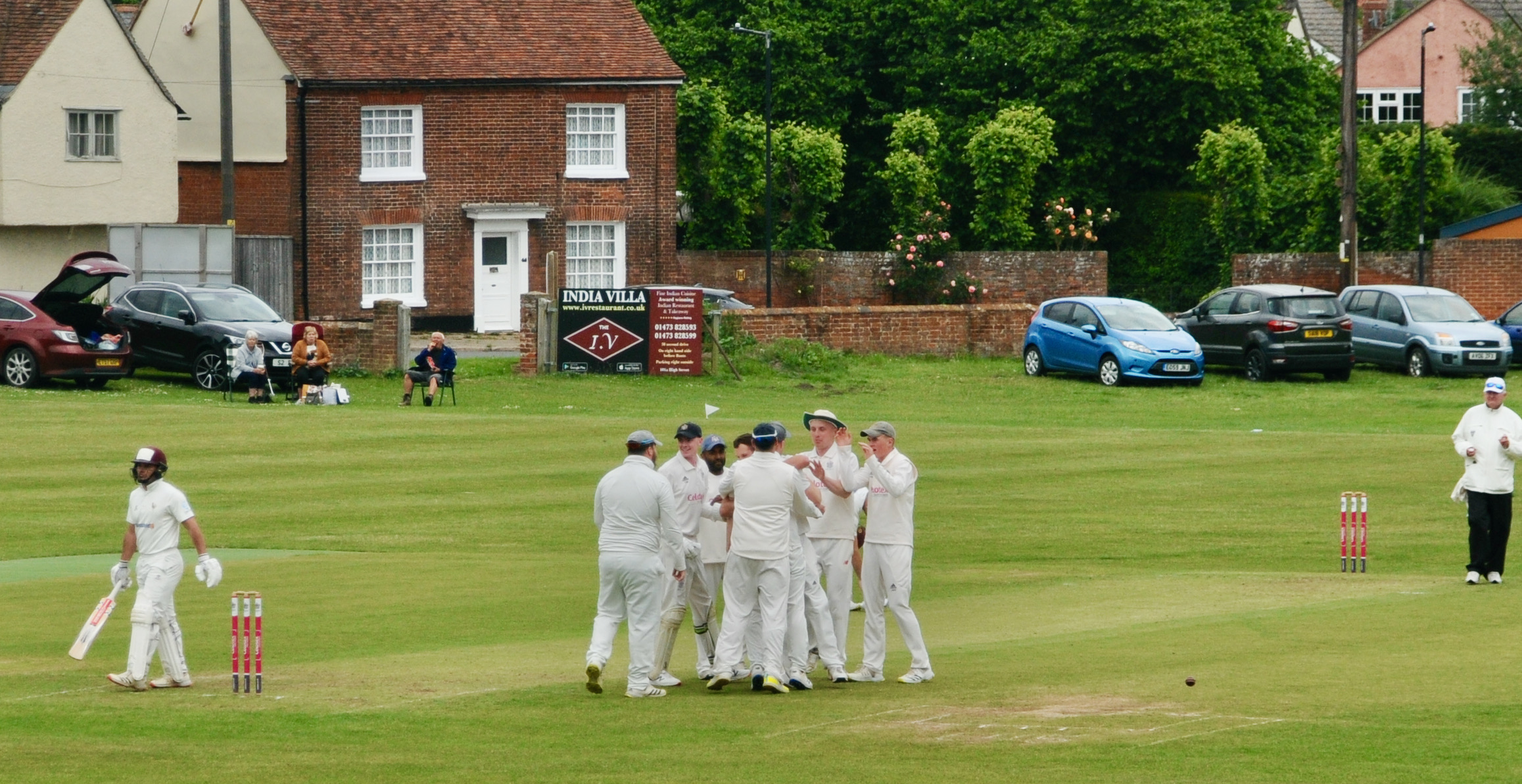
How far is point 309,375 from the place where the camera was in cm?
3139

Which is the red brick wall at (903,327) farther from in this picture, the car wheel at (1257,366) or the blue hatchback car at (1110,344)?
the car wheel at (1257,366)

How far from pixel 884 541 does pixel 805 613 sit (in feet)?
2.45

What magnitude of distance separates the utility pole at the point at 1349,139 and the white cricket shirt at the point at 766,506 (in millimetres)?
30850

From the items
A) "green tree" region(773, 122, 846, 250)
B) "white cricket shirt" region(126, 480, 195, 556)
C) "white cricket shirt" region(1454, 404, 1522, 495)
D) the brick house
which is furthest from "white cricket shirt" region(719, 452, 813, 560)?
"green tree" region(773, 122, 846, 250)

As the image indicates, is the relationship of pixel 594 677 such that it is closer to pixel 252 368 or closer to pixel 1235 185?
pixel 252 368

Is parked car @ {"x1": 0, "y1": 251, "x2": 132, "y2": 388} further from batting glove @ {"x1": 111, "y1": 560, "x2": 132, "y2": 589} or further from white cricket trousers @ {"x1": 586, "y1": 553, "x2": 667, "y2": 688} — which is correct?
white cricket trousers @ {"x1": 586, "y1": 553, "x2": 667, "y2": 688}

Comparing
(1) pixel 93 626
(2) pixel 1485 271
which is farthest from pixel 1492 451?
(2) pixel 1485 271

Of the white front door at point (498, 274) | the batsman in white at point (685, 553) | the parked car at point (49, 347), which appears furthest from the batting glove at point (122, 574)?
the white front door at point (498, 274)

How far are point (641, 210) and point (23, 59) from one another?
48.5 ft

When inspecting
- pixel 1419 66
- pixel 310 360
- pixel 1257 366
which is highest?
pixel 1419 66

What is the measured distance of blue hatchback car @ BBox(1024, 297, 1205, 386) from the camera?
36000 mm

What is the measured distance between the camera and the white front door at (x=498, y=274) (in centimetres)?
4812

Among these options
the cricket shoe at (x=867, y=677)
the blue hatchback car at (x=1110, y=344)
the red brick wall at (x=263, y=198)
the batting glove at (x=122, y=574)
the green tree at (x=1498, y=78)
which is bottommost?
the cricket shoe at (x=867, y=677)

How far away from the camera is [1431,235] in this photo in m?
50.9
